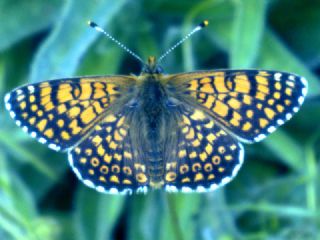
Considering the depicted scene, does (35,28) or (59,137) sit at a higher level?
(35,28)

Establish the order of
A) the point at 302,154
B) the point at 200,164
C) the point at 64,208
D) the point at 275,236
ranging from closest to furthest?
1. the point at 200,164
2. the point at 275,236
3. the point at 302,154
4. the point at 64,208

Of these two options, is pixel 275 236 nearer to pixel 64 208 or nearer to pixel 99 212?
pixel 99 212

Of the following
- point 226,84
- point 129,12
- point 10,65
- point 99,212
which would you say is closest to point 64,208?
point 99,212

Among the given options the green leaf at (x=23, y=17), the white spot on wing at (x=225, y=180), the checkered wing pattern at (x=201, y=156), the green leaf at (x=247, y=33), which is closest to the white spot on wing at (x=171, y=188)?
the checkered wing pattern at (x=201, y=156)

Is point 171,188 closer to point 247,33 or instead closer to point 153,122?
point 153,122

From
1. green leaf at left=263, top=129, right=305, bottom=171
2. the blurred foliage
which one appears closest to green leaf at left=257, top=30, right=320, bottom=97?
the blurred foliage

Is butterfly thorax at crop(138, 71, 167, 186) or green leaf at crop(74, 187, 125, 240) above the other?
butterfly thorax at crop(138, 71, 167, 186)

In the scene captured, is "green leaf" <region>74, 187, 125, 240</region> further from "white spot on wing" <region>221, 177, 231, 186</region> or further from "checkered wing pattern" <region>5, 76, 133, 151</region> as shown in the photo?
"white spot on wing" <region>221, 177, 231, 186</region>
